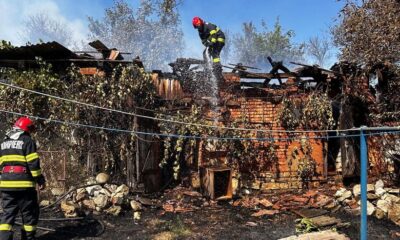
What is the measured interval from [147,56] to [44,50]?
22660mm

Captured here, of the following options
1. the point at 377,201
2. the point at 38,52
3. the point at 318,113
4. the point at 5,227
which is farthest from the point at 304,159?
the point at 38,52

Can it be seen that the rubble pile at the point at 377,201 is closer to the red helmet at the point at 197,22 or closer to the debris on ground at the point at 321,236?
the debris on ground at the point at 321,236

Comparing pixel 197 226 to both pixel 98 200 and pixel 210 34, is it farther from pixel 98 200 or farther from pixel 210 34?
pixel 210 34

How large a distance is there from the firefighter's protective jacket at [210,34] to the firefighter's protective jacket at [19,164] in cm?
624

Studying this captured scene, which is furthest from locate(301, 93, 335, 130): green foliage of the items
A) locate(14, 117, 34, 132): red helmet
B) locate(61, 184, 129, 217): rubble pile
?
locate(14, 117, 34, 132): red helmet

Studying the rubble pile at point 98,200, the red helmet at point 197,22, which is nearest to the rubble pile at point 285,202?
the rubble pile at point 98,200

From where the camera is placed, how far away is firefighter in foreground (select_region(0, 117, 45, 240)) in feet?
17.7

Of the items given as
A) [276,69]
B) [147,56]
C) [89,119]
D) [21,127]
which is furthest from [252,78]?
[147,56]

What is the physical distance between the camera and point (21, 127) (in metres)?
5.64

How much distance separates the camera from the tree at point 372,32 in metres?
9.52

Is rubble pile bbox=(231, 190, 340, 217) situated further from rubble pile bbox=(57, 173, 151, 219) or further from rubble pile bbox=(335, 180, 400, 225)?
rubble pile bbox=(57, 173, 151, 219)

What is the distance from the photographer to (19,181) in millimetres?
5402

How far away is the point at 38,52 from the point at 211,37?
4690mm

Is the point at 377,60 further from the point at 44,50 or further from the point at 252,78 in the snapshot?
the point at 44,50
